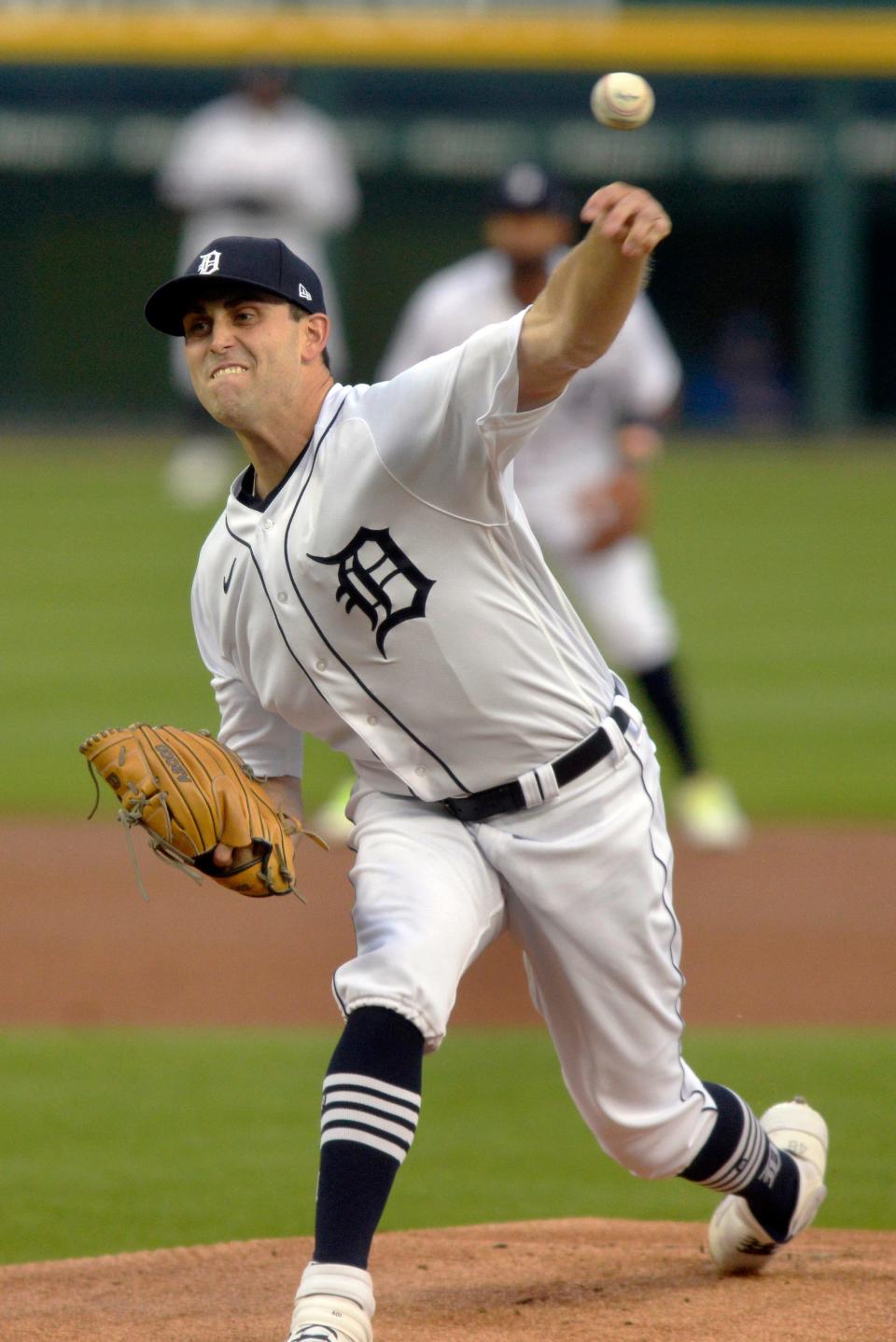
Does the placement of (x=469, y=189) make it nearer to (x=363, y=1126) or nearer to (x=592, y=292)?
(x=592, y=292)

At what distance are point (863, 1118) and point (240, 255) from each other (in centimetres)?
246

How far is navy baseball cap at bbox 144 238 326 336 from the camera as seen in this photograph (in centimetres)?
308

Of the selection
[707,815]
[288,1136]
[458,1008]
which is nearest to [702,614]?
[707,815]

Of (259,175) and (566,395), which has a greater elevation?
(259,175)

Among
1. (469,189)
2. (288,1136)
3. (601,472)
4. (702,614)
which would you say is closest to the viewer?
(288,1136)

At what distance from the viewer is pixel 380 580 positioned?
3.07 meters

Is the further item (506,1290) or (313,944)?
(313,944)

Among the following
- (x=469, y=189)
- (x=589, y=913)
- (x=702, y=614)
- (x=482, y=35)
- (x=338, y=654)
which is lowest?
(x=589, y=913)

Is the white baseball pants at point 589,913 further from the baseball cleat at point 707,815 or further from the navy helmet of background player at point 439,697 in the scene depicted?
the baseball cleat at point 707,815

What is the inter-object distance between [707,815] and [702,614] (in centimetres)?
541

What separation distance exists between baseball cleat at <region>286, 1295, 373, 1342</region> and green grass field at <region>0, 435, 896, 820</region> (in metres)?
5.08

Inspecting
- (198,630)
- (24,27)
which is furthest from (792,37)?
(198,630)

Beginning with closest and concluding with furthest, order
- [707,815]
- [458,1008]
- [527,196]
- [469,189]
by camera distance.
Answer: [458,1008], [527,196], [707,815], [469,189]

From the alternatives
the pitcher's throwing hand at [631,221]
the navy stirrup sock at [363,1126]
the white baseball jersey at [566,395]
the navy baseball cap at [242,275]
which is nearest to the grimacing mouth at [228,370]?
the navy baseball cap at [242,275]
